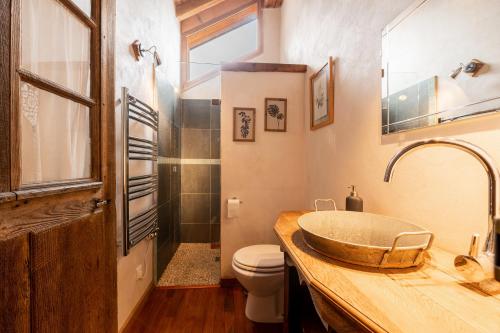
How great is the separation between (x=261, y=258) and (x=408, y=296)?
1284 millimetres

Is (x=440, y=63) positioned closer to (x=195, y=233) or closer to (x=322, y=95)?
(x=322, y=95)

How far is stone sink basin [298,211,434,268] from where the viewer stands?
643mm

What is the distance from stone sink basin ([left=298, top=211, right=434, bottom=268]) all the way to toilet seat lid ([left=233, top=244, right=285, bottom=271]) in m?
0.72

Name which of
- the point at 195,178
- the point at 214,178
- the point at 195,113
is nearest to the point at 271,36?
the point at 195,113

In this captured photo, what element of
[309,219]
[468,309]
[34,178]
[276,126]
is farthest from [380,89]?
[34,178]

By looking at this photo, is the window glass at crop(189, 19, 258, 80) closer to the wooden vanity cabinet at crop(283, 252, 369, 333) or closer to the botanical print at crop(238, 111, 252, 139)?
the botanical print at crop(238, 111, 252, 139)

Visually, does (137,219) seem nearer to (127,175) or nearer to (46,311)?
(127,175)

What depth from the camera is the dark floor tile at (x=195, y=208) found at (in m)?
3.19

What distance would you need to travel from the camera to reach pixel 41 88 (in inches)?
30.5

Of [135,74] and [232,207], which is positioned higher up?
[135,74]

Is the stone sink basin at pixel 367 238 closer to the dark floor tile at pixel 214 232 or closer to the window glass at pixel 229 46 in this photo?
the dark floor tile at pixel 214 232

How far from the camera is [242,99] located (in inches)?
86.3

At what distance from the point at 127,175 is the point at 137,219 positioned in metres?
0.38

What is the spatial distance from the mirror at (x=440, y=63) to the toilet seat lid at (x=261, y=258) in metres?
1.12
